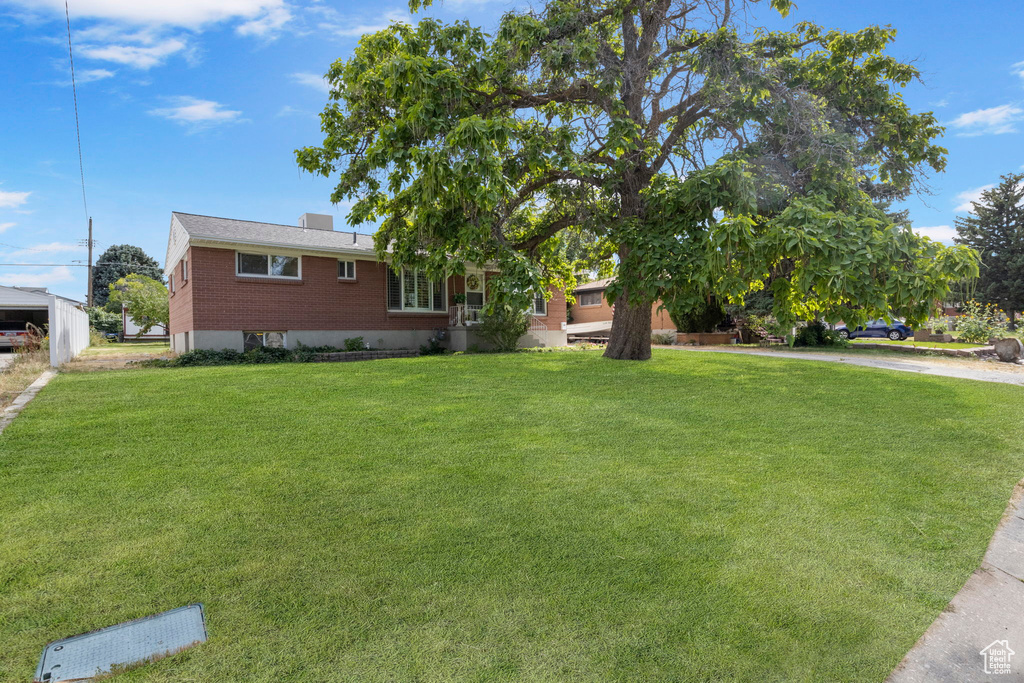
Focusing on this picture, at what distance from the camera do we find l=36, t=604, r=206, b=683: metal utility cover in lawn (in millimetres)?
2004

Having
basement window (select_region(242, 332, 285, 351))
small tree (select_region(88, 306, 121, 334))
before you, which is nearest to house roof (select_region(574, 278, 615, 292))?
basement window (select_region(242, 332, 285, 351))

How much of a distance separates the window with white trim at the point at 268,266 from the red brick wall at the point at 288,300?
0.20 metres

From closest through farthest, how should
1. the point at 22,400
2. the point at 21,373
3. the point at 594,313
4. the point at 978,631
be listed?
the point at 978,631, the point at 22,400, the point at 21,373, the point at 594,313

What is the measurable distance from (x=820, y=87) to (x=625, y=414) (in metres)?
10.7

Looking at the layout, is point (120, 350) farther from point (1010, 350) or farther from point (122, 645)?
point (1010, 350)

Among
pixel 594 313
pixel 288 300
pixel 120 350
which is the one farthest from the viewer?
pixel 594 313

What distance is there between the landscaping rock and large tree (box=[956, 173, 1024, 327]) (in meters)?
19.0

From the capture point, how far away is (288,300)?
15523mm

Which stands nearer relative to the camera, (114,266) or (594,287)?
(594,287)

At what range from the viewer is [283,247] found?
49.6 ft

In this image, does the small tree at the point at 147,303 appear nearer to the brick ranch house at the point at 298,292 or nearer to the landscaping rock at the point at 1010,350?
the brick ranch house at the point at 298,292

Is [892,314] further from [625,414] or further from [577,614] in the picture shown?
[577,614]

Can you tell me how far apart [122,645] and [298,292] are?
48.1ft

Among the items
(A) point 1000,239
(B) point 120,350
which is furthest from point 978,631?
(A) point 1000,239
